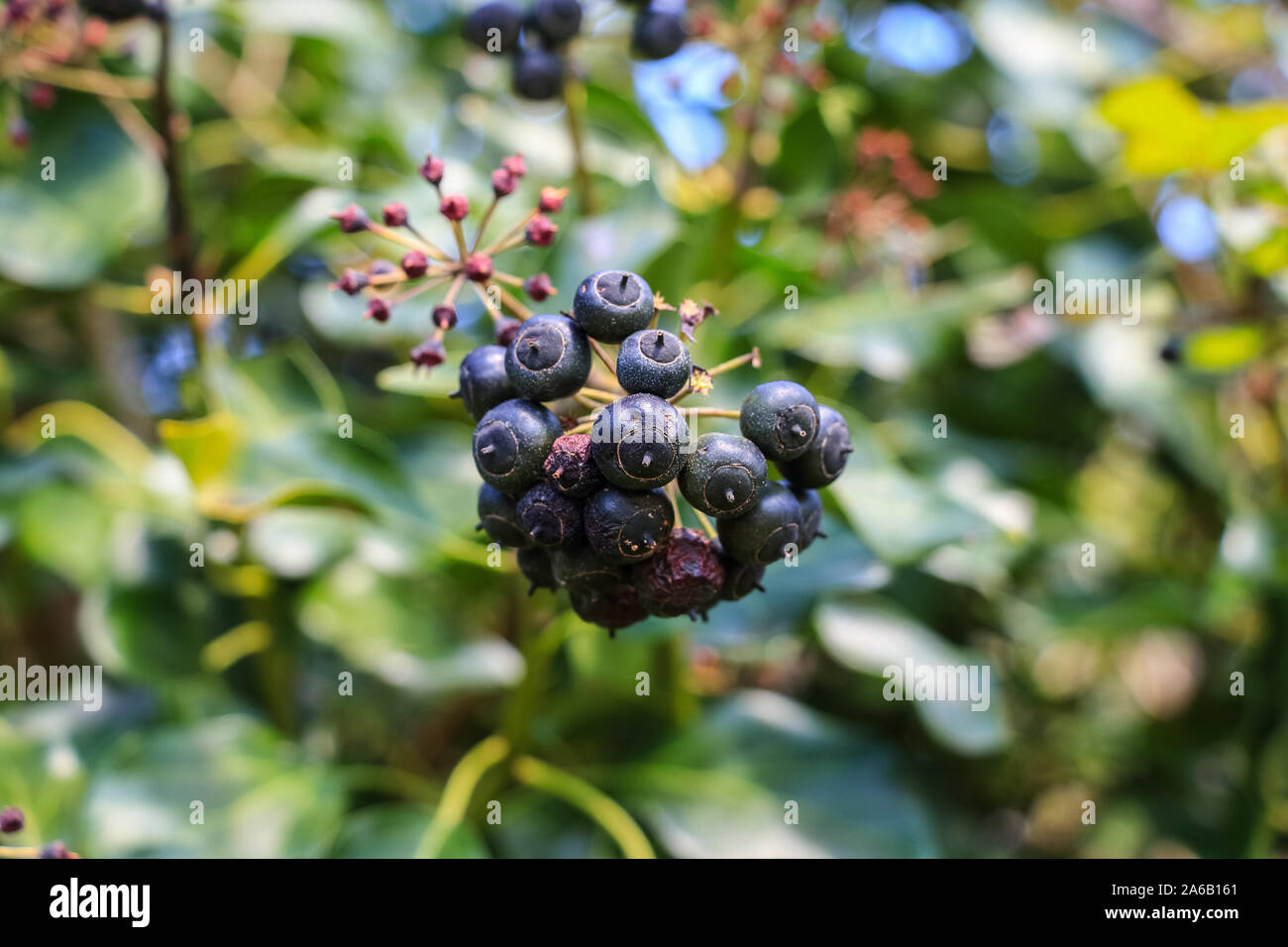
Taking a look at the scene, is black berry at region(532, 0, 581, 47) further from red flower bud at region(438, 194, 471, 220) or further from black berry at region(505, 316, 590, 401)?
black berry at region(505, 316, 590, 401)

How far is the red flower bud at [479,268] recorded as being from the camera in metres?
0.89

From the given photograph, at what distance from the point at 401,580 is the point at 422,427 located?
25 centimetres

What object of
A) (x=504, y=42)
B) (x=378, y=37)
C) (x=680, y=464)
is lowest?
(x=680, y=464)

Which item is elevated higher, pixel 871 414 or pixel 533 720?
pixel 871 414

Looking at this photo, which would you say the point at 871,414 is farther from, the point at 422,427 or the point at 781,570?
the point at 422,427

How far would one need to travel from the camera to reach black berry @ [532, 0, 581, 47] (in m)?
1.28

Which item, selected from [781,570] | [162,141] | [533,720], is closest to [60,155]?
[162,141]

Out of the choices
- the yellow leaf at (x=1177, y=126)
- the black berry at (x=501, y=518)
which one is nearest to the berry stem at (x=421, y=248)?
the black berry at (x=501, y=518)

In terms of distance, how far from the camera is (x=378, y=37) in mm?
1897

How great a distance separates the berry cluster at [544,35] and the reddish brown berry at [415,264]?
556 mm

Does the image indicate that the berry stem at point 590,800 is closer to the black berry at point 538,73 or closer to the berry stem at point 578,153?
the berry stem at point 578,153

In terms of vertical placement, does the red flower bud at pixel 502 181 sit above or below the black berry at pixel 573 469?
above

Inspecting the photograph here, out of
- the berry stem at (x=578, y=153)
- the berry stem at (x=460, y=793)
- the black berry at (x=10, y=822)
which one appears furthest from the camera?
the berry stem at (x=578, y=153)

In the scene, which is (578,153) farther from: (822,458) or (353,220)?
(822,458)
